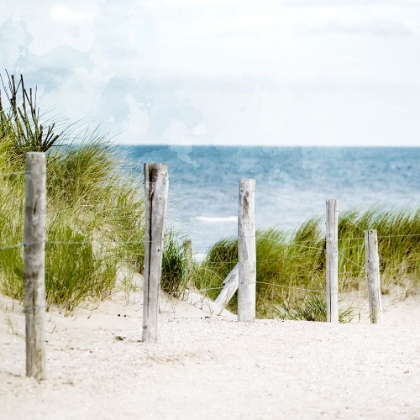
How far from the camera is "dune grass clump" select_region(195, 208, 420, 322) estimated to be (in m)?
9.73

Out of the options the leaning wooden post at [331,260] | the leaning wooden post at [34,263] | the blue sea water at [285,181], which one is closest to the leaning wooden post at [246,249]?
the leaning wooden post at [331,260]

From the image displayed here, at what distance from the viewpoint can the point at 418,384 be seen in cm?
541

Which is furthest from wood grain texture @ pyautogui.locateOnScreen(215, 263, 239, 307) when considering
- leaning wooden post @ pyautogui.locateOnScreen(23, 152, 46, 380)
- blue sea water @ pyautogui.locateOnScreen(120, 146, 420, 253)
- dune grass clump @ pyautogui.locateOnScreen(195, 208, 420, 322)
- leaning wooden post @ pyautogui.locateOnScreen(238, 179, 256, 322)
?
blue sea water @ pyautogui.locateOnScreen(120, 146, 420, 253)

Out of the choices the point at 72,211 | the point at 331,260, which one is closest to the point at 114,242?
the point at 72,211

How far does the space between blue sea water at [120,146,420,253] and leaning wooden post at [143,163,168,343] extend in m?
18.3

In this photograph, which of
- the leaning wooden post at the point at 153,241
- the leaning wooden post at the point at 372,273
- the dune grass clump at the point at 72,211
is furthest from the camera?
the leaning wooden post at the point at 372,273

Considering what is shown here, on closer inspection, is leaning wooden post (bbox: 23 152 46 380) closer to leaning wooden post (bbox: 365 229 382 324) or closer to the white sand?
the white sand

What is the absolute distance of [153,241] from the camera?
5.84 metres

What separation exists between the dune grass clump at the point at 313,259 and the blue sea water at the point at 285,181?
13297mm

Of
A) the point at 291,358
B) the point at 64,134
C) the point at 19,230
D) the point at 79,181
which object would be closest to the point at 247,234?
the point at 291,358

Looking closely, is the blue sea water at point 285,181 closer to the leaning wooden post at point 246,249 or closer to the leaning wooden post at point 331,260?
the leaning wooden post at point 331,260

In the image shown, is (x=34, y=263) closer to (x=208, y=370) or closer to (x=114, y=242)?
(x=208, y=370)

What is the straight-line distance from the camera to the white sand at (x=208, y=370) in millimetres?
4547

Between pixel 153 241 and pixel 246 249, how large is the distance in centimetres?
159
